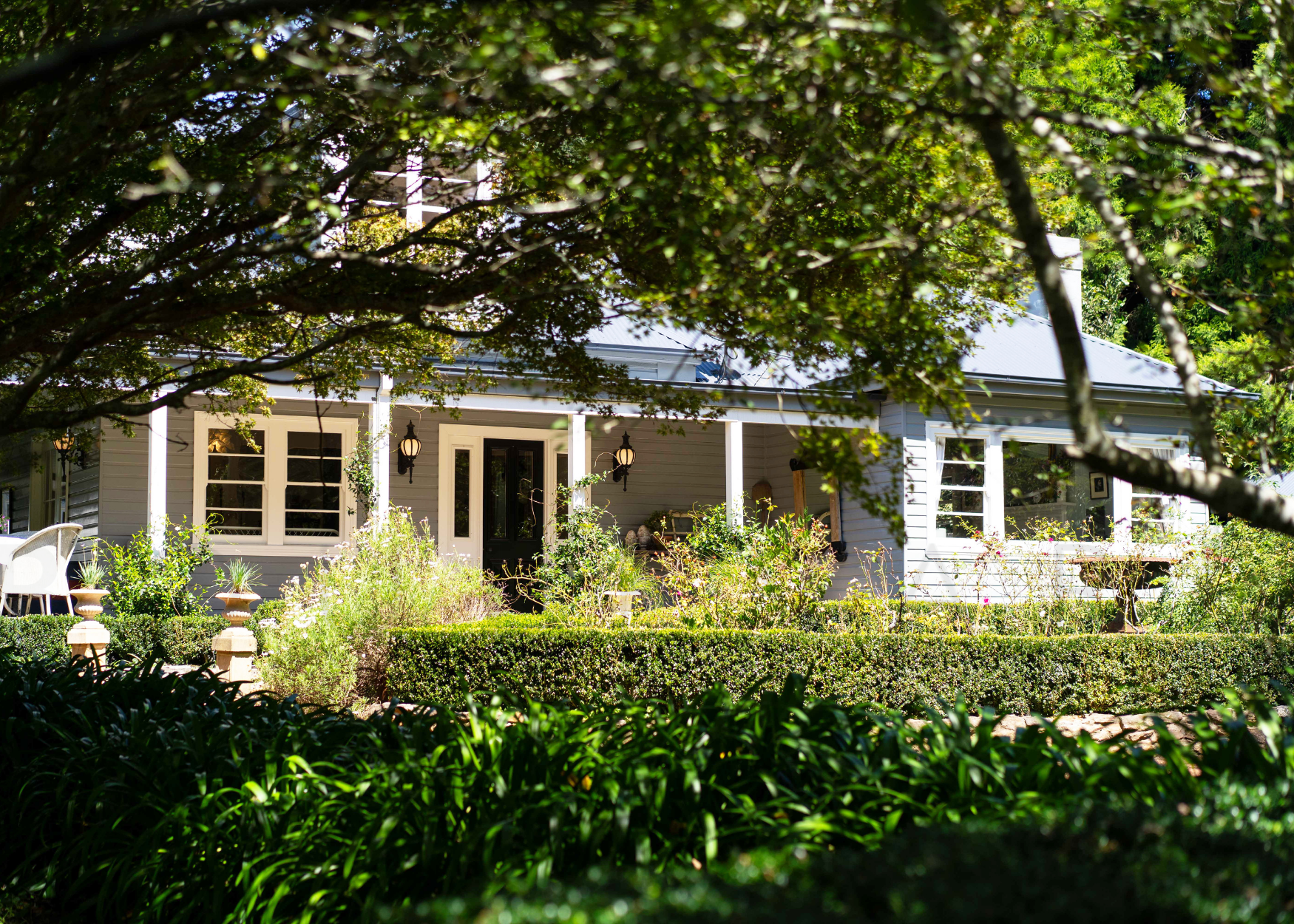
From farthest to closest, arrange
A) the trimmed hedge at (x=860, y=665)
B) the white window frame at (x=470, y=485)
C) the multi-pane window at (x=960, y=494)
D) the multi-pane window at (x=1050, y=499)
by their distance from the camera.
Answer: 1. the multi-pane window at (x=1050, y=499)
2. the white window frame at (x=470, y=485)
3. the multi-pane window at (x=960, y=494)
4. the trimmed hedge at (x=860, y=665)

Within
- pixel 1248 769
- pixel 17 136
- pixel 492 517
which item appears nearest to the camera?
pixel 1248 769

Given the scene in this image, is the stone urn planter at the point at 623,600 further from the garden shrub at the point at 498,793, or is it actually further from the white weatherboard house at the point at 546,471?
the garden shrub at the point at 498,793

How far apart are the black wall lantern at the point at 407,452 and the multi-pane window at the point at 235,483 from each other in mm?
1665

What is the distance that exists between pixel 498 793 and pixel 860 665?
17.5ft

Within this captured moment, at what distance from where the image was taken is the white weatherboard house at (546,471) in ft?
43.3

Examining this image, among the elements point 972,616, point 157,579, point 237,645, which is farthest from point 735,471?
point 157,579

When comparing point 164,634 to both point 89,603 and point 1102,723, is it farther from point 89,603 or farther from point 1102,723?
point 1102,723

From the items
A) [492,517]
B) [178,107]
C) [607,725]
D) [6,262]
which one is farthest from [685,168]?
[492,517]

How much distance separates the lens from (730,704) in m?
3.78

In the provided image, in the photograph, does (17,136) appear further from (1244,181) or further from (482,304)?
(1244,181)

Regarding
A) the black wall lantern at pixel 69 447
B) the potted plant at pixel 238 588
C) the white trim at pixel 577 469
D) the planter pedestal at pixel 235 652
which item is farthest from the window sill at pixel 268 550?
the planter pedestal at pixel 235 652

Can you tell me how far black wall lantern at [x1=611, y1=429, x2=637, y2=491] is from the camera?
49.0 ft

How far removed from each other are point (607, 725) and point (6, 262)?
10.5ft

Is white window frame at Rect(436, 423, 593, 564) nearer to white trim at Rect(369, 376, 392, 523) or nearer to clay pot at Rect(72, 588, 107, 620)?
white trim at Rect(369, 376, 392, 523)
